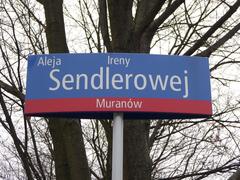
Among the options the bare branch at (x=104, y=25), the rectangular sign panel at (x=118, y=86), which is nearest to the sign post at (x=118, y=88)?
the rectangular sign panel at (x=118, y=86)

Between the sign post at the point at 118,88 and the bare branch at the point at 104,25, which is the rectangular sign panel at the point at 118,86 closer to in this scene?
the sign post at the point at 118,88

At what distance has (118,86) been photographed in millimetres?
2771

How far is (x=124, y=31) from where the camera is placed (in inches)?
159

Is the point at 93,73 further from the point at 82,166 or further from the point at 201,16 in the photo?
the point at 201,16

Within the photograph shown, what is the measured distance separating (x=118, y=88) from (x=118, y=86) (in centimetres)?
1

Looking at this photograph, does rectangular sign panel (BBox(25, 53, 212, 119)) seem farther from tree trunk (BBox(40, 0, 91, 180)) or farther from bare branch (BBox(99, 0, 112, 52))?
bare branch (BBox(99, 0, 112, 52))

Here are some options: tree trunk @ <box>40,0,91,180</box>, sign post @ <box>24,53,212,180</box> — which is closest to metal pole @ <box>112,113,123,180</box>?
sign post @ <box>24,53,212,180</box>

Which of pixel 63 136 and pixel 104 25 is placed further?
pixel 104 25

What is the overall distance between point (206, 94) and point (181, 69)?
0.66ft

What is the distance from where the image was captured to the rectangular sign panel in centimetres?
275

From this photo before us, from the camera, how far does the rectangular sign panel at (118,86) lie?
9.02 ft

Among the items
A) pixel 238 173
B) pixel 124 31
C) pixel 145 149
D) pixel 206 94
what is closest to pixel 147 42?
pixel 124 31

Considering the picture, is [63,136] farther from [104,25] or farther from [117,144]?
[117,144]

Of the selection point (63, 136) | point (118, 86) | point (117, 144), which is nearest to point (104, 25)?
point (63, 136)
